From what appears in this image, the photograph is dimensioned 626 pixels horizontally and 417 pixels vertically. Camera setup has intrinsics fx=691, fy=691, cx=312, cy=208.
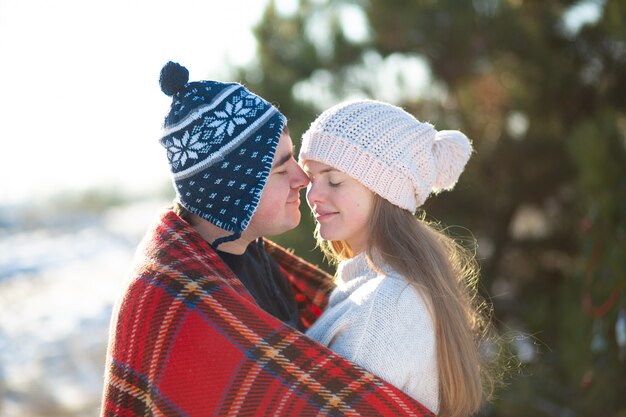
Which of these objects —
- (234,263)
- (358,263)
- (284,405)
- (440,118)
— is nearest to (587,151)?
(440,118)

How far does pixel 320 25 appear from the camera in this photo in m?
4.68

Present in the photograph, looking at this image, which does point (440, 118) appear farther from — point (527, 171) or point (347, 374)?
point (347, 374)

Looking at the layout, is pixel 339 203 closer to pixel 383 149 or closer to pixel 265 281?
pixel 383 149

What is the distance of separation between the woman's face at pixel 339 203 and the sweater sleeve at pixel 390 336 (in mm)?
239


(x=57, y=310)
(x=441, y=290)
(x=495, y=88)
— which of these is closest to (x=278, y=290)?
(x=441, y=290)

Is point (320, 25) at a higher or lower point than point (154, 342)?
higher

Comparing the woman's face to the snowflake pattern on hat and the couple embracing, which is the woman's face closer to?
the couple embracing

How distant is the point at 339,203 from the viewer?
209 cm

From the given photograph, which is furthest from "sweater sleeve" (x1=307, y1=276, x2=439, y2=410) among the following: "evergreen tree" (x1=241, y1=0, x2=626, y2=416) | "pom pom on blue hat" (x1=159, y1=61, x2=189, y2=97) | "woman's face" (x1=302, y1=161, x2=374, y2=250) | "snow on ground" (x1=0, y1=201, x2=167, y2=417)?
"evergreen tree" (x1=241, y1=0, x2=626, y2=416)

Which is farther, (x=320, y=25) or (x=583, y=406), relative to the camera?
(x=320, y=25)

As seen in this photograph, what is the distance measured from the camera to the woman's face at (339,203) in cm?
209

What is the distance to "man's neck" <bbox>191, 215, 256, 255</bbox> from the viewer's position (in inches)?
81.1

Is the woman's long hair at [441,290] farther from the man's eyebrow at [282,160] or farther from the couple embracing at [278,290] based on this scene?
the man's eyebrow at [282,160]

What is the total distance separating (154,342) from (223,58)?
3.01m
